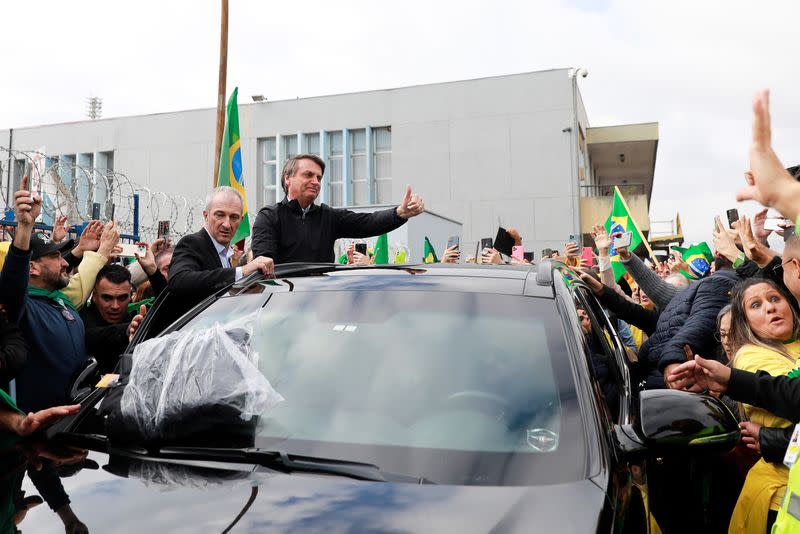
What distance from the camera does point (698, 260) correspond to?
668 centimetres

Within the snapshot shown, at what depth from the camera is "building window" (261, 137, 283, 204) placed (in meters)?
33.4

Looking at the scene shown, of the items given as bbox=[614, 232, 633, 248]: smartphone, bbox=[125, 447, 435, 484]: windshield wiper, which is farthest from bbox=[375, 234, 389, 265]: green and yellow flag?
bbox=[125, 447, 435, 484]: windshield wiper

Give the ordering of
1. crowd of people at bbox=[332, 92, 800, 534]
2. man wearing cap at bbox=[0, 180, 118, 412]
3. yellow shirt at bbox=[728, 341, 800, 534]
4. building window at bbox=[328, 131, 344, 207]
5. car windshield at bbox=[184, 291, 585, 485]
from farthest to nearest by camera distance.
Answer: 1. building window at bbox=[328, 131, 344, 207]
2. man wearing cap at bbox=[0, 180, 118, 412]
3. yellow shirt at bbox=[728, 341, 800, 534]
4. car windshield at bbox=[184, 291, 585, 485]
5. crowd of people at bbox=[332, 92, 800, 534]

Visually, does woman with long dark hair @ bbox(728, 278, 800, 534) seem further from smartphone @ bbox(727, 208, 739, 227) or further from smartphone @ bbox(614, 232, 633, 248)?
smartphone @ bbox(614, 232, 633, 248)

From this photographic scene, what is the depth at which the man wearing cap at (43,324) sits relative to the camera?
3504mm

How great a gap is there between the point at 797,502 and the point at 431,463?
2.88ft

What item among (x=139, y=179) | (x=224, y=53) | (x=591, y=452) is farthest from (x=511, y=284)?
(x=139, y=179)

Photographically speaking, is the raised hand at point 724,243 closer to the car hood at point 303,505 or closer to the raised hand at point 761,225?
the raised hand at point 761,225

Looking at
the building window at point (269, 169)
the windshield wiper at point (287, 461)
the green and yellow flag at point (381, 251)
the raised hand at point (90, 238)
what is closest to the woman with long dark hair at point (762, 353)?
the windshield wiper at point (287, 461)

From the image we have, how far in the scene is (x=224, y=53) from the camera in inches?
449

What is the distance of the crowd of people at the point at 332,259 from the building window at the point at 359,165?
26.8 meters

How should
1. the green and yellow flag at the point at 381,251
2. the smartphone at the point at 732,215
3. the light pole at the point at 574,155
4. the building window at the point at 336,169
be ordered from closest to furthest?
the smartphone at the point at 732,215, the green and yellow flag at the point at 381,251, the light pole at the point at 574,155, the building window at the point at 336,169

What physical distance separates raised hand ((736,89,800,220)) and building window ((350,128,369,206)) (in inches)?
1216

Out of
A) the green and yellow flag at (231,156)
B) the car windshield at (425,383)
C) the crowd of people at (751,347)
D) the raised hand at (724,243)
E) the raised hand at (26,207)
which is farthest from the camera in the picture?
the green and yellow flag at (231,156)
